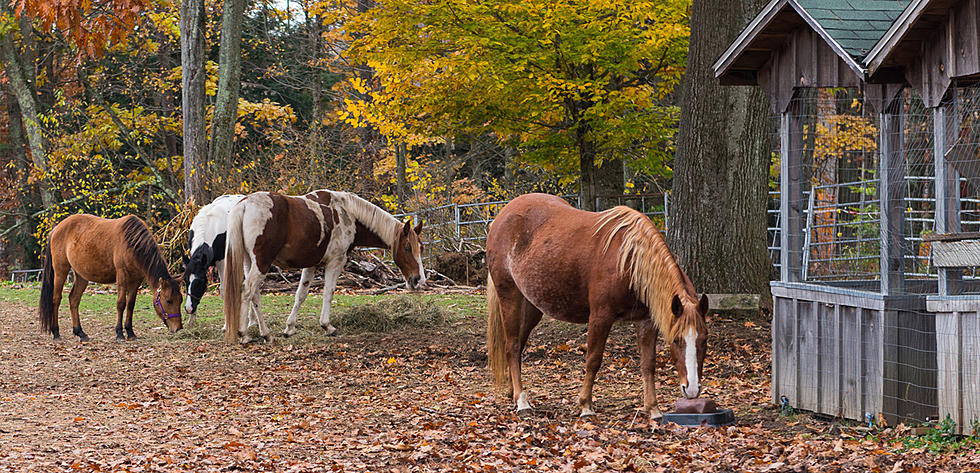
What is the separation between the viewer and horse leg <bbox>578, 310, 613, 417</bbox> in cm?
717

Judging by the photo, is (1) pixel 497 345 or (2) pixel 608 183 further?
(2) pixel 608 183

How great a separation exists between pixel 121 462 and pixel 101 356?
5.68 meters

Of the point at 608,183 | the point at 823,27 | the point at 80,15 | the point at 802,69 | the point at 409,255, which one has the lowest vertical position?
the point at 409,255

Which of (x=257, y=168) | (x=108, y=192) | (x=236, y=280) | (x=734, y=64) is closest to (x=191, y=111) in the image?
(x=257, y=168)

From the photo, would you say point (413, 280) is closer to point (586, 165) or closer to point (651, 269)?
point (586, 165)

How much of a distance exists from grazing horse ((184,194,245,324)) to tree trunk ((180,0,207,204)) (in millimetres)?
6865

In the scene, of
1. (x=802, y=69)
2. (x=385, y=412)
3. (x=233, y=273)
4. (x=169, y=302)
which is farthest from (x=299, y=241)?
(x=802, y=69)

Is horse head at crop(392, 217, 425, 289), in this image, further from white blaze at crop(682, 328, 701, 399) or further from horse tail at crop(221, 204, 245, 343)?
white blaze at crop(682, 328, 701, 399)

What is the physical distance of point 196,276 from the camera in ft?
40.3

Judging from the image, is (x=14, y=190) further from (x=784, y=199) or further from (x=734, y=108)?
(x=784, y=199)

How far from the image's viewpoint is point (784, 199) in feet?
24.8

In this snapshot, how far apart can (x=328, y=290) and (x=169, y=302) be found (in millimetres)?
2051

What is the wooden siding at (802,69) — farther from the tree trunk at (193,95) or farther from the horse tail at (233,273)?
the tree trunk at (193,95)

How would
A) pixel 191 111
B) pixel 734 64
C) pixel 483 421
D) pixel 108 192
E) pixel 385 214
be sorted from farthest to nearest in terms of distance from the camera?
1. pixel 108 192
2. pixel 191 111
3. pixel 385 214
4. pixel 734 64
5. pixel 483 421
